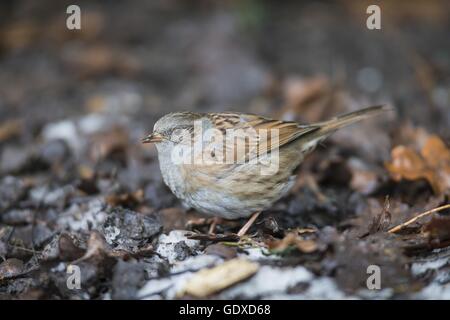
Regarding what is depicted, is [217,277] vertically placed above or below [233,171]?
below

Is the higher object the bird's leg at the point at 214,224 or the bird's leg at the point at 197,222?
the bird's leg at the point at 197,222

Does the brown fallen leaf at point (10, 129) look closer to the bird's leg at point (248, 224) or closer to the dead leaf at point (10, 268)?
the dead leaf at point (10, 268)

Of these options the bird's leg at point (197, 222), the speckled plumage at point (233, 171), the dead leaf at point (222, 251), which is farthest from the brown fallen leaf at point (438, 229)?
the bird's leg at point (197, 222)

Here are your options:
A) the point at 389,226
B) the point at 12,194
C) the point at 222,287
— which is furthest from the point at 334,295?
the point at 12,194

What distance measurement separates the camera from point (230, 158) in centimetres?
491

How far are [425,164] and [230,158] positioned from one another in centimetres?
169

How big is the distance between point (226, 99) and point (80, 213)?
3119 mm

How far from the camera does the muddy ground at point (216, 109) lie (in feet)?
12.7

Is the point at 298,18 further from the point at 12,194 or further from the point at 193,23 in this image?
the point at 12,194

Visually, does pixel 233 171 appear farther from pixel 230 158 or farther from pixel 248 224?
pixel 248 224

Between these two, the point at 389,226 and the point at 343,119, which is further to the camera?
the point at 343,119

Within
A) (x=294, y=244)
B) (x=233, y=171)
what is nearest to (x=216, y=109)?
(x=233, y=171)

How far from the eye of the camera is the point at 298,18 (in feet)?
30.6

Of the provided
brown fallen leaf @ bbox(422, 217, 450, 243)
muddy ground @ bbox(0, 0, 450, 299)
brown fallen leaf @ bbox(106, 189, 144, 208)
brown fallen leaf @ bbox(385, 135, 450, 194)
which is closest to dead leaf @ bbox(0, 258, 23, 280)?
muddy ground @ bbox(0, 0, 450, 299)
